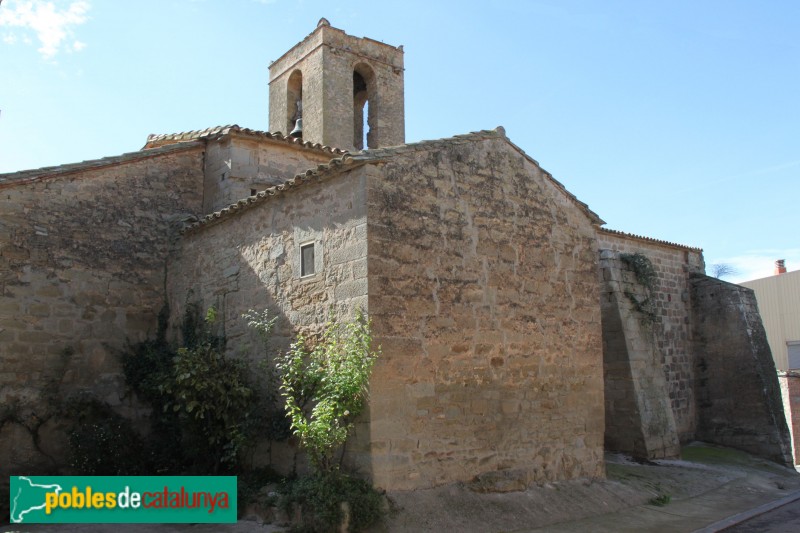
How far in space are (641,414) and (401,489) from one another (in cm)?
698

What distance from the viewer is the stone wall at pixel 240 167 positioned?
11.5m

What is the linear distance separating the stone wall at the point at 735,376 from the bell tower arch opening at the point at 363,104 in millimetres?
9575

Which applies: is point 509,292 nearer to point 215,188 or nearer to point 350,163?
point 350,163

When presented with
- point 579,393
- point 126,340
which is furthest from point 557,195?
point 126,340

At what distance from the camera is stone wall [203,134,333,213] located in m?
11.5

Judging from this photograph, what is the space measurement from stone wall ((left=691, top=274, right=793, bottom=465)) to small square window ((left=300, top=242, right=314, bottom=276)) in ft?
37.9

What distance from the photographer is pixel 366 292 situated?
288 inches

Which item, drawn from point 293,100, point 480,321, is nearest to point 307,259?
point 480,321

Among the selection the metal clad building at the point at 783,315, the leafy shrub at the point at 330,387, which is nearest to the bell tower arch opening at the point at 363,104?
the leafy shrub at the point at 330,387

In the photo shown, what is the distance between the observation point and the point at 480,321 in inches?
333

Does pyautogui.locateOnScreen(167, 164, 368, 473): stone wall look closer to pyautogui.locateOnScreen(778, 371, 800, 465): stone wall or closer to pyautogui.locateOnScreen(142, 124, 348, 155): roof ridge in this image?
pyautogui.locateOnScreen(142, 124, 348, 155): roof ridge

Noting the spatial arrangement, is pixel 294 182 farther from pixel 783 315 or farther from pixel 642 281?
pixel 783 315

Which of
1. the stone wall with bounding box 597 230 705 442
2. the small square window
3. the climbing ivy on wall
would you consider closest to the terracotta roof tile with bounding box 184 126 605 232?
the small square window

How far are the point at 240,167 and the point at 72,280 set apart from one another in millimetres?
3294
